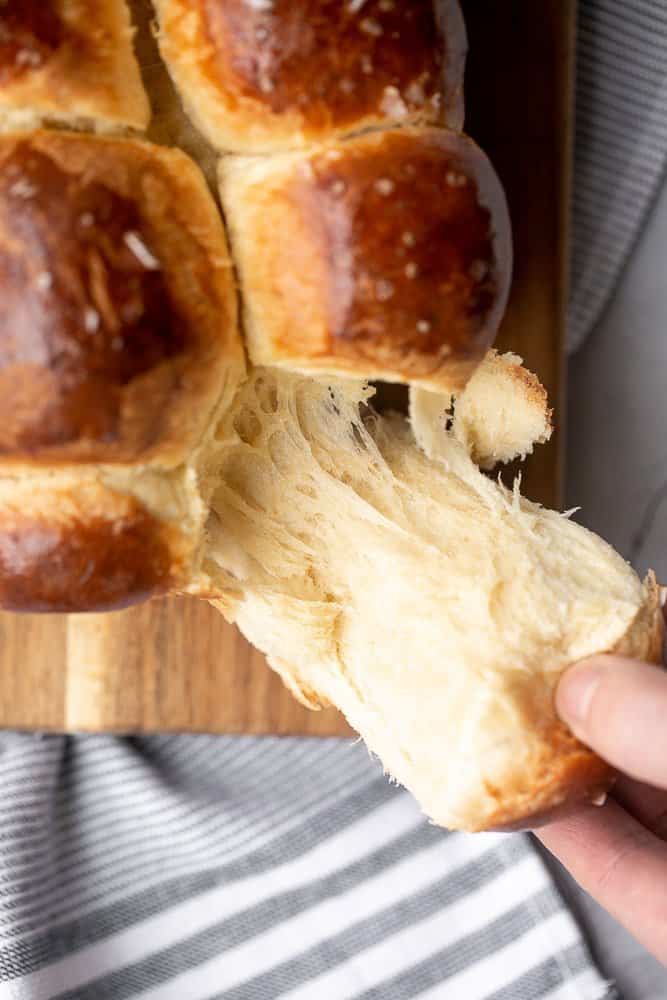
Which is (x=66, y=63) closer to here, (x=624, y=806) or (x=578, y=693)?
(x=578, y=693)

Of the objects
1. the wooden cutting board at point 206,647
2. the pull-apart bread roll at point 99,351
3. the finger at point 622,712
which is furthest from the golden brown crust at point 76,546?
the wooden cutting board at point 206,647

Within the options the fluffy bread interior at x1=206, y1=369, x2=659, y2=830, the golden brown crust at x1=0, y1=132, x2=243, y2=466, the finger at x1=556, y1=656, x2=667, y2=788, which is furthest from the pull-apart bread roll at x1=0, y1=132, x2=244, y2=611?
the finger at x1=556, y1=656, x2=667, y2=788

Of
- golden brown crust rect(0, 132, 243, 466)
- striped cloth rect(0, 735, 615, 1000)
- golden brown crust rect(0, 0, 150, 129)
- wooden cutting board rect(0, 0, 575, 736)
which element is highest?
golden brown crust rect(0, 0, 150, 129)

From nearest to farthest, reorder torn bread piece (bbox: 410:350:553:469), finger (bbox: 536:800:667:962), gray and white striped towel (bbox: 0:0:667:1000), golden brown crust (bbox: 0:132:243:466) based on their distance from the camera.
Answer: golden brown crust (bbox: 0:132:243:466) → torn bread piece (bbox: 410:350:553:469) → finger (bbox: 536:800:667:962) → gray and white striped towel (bbox: 0:0:667:1000)

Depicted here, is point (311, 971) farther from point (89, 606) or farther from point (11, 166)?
point (11, 166)

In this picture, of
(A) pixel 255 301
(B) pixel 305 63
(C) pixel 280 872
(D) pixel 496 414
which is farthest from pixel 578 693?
(C) pixel 280 872

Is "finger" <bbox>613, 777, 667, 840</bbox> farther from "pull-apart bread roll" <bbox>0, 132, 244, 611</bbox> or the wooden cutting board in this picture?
"pull-apart bread roll" <bbox>0, 132, 244, 611</bbox>

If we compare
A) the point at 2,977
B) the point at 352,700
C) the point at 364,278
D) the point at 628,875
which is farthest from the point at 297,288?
the point at 2,977
